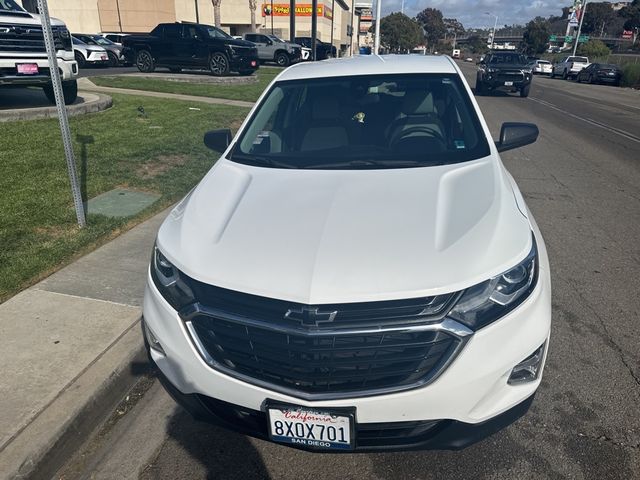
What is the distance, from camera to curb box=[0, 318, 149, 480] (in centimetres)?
229

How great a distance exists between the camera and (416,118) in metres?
3.41

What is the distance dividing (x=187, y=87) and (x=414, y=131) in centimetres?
1371

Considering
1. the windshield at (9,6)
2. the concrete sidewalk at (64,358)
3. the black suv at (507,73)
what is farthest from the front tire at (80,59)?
the concrete sidewalk at (64,358)

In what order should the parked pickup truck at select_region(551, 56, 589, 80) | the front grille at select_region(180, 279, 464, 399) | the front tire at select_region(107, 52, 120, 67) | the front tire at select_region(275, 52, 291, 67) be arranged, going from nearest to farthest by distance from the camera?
the front grille at select_region(180, 279, 464, 399) → the front tire at select_region(107, 52, 120, 67) → the front tire at select_region(275, 52, 291, 67) → the parked pickup truck at select_region(551, 56, 589, 80)

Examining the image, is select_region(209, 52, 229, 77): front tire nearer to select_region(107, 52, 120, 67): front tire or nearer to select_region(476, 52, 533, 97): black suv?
select_region(476, 52, 533, 97): black suv

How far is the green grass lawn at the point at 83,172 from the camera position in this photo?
14.2ft

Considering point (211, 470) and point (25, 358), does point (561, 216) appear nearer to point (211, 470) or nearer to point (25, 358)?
point (211, 470)

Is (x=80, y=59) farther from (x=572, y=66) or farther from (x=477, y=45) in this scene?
(x=477, y=45)

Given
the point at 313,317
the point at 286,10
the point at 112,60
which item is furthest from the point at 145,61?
the point at 286,10

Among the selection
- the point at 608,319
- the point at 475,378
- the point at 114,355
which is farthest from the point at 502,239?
the point at 114,355

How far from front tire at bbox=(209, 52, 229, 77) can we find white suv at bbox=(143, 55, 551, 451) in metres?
16.9

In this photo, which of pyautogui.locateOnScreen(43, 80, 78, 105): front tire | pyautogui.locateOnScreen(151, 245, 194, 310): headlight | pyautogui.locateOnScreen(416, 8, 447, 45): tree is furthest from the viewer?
pyautogui.locateOnScreen(416, 8, 447, 45): tree

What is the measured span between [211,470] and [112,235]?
120 inches

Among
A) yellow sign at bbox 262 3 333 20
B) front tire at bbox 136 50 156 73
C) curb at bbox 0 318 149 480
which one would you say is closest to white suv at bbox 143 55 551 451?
curb at bbox 0 318 149 480
